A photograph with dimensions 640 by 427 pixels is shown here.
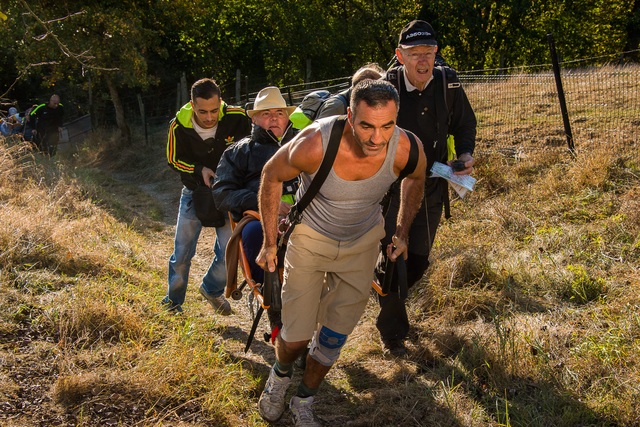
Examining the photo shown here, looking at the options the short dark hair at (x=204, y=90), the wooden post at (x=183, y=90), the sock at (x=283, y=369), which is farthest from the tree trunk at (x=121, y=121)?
the sock at (x=283, y=369)

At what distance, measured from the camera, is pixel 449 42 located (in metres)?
22.4

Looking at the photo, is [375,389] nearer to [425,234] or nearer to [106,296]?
[425,234]

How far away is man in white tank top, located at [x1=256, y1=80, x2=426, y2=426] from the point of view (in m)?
3.37

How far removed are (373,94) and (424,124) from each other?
4.64 feet

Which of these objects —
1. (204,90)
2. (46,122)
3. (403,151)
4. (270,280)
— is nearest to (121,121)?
(46,122)

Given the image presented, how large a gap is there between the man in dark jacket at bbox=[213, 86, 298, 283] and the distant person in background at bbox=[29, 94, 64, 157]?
38.0 feet

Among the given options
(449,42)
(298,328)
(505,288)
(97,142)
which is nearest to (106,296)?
(298,328)

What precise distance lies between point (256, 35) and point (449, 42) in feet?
23.3

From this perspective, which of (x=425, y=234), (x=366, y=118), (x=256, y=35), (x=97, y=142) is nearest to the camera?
(x=366, y=118)

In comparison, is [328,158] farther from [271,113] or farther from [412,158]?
[271,113]

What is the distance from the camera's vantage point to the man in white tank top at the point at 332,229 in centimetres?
337

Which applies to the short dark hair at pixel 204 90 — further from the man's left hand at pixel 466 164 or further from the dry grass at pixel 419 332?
the man's left hand at pixel 466 164

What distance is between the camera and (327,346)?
3855 millimetres

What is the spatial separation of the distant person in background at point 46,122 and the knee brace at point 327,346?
41.7 feet
